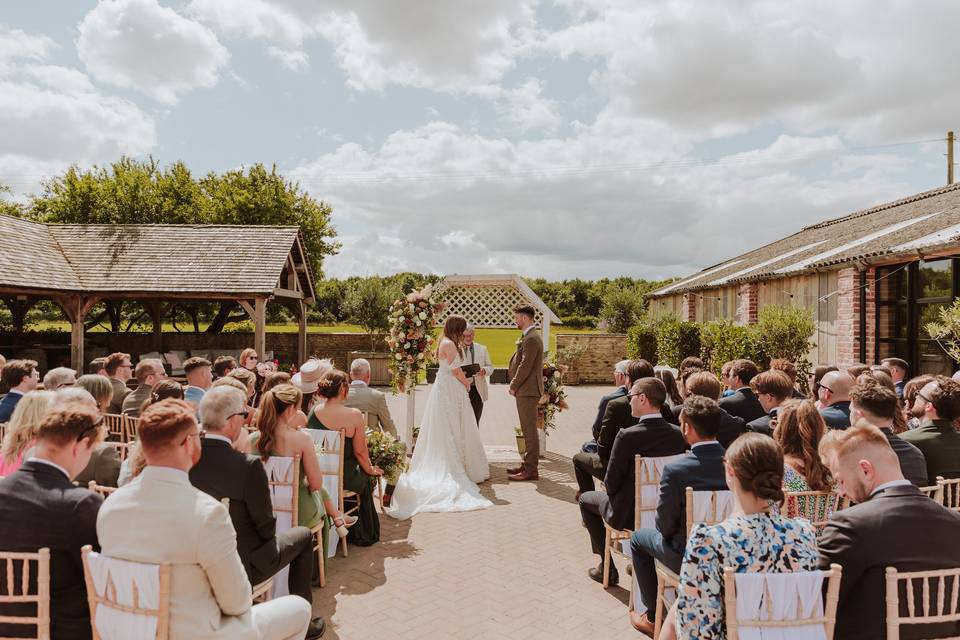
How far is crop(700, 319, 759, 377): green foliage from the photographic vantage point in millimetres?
13156

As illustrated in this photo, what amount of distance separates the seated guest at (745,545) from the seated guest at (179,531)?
1890 millimetres

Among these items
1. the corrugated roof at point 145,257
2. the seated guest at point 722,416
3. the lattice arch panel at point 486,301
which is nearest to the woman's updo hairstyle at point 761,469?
the seated guest at point 722,416

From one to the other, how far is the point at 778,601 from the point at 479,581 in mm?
3006

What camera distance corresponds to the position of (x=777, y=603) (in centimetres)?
238

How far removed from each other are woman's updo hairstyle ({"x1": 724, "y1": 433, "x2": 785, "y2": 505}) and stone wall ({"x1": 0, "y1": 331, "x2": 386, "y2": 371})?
73.9ft

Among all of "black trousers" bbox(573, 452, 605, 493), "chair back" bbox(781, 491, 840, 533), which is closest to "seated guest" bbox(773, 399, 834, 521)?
"chair back" bbox(781, 491, 840, 533)

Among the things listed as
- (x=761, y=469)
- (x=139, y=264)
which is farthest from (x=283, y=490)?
(x=139, y=264)

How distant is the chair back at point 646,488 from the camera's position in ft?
13.8

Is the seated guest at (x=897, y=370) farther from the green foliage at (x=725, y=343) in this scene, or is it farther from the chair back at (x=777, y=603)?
the chair back at (x=777, y=603)

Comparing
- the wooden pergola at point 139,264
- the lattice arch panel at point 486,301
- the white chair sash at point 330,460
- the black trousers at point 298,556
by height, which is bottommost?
the black trousers at point 298,556

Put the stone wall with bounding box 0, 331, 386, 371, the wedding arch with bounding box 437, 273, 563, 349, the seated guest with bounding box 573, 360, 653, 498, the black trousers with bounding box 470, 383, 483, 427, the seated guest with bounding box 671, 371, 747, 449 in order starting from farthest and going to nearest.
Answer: the stone wall with bounding box 0, 331, 386, 371 → the wedding arch with bounding box 437, 273, 563, 349 → the black trousers with bounding box 470, 383, 483, 427 → the seated guest with bounding box 573, 360, 653, 498 → the seated guest with bounding box 671, 371, 747, 449

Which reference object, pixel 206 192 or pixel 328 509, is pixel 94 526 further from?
pixel 206 192

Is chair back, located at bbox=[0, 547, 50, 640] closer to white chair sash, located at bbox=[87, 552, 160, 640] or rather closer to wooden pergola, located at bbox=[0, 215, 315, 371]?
white chair sash, located at bbox=[87, 552, 160, 640]

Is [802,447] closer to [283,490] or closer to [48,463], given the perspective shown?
[283,490]
